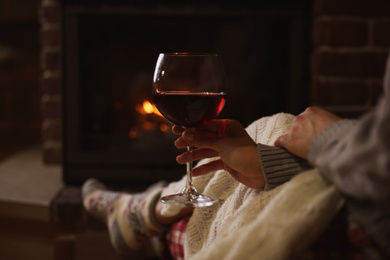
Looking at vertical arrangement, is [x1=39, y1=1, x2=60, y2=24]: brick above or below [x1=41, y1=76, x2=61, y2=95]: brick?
above

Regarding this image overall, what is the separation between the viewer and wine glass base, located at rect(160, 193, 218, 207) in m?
0.84

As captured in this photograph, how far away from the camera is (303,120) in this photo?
0.75 metres

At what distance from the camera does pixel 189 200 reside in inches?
34.5

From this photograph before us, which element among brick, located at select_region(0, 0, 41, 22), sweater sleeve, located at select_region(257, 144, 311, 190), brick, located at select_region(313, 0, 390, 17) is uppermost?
brick, located at select_region(313, 0, 390, 17)

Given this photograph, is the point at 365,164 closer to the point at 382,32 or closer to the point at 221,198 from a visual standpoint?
the point at 221,198

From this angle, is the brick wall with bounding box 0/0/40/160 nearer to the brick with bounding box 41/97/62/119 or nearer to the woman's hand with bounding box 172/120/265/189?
the brick with bounding box 41/97/62/119

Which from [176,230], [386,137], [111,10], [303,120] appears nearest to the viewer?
[386,137]

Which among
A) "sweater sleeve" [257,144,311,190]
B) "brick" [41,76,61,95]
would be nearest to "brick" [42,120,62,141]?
"brick" [41,76,61,95]

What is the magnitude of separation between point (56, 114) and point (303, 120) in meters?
1.54

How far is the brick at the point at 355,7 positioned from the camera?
1803 mm

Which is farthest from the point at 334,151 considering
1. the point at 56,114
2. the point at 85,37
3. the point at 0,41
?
the point at 0,41

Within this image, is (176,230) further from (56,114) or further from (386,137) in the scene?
(56,114)

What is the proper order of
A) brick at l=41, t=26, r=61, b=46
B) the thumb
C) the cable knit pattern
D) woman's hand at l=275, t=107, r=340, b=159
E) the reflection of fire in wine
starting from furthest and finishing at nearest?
brick at l=41, t=26, r=61, b=46, the reflection of fire in wine, the cable knit pattern, the thumb, woman's hand at l=275, t=107, r=340, b=159

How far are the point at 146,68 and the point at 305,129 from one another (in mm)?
1267
